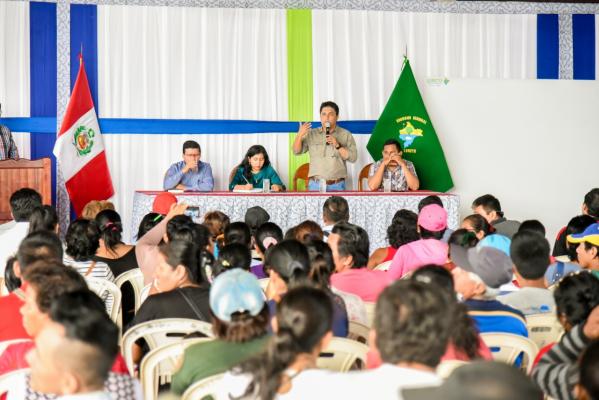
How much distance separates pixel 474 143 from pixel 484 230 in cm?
434

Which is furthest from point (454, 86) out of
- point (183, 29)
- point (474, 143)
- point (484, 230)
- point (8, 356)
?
point (8, 356)

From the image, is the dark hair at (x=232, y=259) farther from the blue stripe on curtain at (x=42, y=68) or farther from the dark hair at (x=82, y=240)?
the blue stripe on curtain at (x=42, y=68)

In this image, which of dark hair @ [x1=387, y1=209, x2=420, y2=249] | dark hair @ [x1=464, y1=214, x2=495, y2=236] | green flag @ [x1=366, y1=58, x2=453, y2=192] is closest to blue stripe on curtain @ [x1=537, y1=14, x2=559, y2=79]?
green flag @ [x1=366, y1=58, x2=453, y2=192]

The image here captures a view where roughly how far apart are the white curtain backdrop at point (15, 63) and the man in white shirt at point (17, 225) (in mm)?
3997

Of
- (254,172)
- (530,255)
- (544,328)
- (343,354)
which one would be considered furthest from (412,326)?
(254,172)

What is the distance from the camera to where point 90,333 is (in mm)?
2123

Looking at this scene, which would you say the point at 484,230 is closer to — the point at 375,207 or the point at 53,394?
the point at 375,207

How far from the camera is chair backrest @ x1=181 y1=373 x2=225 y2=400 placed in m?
2.47

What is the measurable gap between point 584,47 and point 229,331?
837 cm

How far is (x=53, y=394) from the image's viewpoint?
2.22 meters

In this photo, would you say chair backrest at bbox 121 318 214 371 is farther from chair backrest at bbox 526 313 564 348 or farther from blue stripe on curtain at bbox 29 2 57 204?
blue stripe on curtain at bbox 29 2 57 204

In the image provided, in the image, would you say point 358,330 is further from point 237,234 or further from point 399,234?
Result: point 399,234

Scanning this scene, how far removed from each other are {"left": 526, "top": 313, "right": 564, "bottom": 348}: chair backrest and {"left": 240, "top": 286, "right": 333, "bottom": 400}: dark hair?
1.44 m

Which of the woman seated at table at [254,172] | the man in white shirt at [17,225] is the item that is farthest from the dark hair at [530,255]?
the woman seated at table at [254,172]
